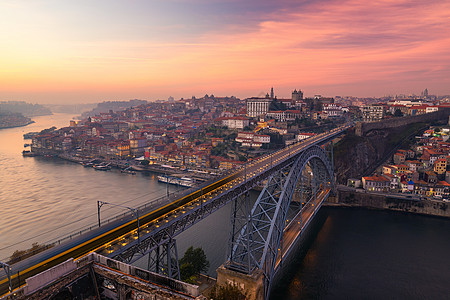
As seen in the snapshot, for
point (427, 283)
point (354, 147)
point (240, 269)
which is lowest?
point (427, 283)

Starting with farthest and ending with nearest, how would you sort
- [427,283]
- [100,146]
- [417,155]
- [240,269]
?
[100,146] < [417,155] < [427,283] < [240,269]

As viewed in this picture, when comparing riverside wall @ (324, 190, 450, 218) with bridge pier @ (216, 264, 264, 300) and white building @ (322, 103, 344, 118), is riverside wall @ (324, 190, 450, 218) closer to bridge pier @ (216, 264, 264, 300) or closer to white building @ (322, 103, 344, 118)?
bridge pier @ (216, 264, 264, 300)

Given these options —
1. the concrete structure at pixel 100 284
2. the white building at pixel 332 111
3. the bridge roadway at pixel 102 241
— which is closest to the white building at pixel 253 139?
the white building at pixel 332 111

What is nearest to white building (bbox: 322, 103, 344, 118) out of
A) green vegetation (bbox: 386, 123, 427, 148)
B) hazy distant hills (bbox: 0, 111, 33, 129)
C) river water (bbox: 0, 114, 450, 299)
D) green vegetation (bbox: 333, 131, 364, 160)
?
green vegetation (bbox: 386, 123, 427, 148)

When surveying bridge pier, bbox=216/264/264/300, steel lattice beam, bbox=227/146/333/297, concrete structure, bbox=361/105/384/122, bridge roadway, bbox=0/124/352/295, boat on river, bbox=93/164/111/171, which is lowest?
boat on river, bbox=93/164/111/171

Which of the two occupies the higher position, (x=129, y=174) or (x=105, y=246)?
(x=105, y=246)

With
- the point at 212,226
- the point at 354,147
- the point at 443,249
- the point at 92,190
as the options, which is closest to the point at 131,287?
the point at 212,226

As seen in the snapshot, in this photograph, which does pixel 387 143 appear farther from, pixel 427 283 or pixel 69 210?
pixel 69 210
